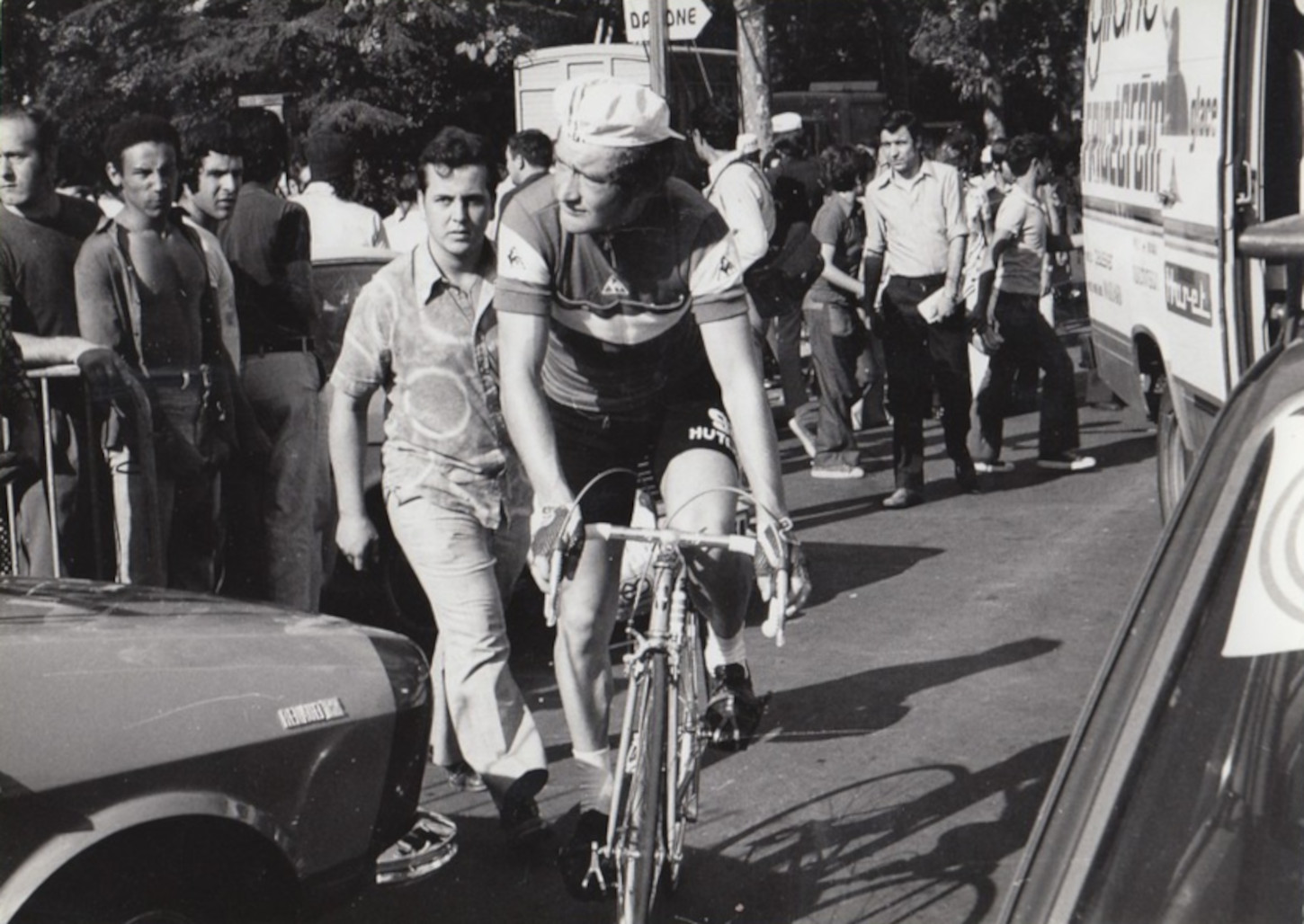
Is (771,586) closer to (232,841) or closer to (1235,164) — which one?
(232,841)

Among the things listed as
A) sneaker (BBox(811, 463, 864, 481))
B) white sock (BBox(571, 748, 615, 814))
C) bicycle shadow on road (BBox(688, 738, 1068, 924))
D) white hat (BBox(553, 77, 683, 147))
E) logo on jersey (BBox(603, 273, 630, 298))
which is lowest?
sneaker (BBox(811, 463, 864, 481))

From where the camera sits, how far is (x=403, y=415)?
17.1 feet

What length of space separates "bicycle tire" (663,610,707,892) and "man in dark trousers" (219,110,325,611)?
2.69m

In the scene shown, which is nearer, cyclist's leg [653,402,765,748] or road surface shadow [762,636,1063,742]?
cyclist's leg [653,402,765,748]

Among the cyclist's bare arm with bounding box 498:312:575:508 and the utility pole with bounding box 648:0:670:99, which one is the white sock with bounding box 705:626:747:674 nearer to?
the cyclist's bare arm with bounding box 498:312:575:508

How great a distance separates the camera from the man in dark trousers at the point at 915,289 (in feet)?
33.3

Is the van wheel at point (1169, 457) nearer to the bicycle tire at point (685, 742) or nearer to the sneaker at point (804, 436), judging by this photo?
the sneaker at point (804, 436)

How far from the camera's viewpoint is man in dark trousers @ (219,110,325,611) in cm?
680

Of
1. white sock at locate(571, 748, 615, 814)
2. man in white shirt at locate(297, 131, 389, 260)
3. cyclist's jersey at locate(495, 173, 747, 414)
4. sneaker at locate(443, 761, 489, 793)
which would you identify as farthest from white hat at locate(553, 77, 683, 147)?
man in white shirt at locate(297, 131, 389, 260)

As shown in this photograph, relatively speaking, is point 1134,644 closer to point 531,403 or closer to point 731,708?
point 531,403

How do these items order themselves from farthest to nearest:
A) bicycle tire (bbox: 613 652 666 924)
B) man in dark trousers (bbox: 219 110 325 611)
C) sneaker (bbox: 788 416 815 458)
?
sneaker (bbox: 788 416 815 458) → man in dark trousers (bbox: 219 110 325 611) → bicycle tire (bbox: 613 652 666 924)

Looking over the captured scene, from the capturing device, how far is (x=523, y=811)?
5.02 m

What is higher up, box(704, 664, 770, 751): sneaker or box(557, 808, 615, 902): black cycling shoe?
box(704, 664, 770, 751): sneaker

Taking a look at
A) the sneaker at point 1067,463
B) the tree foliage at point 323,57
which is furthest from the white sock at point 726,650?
the tree foliage at point 323,57
